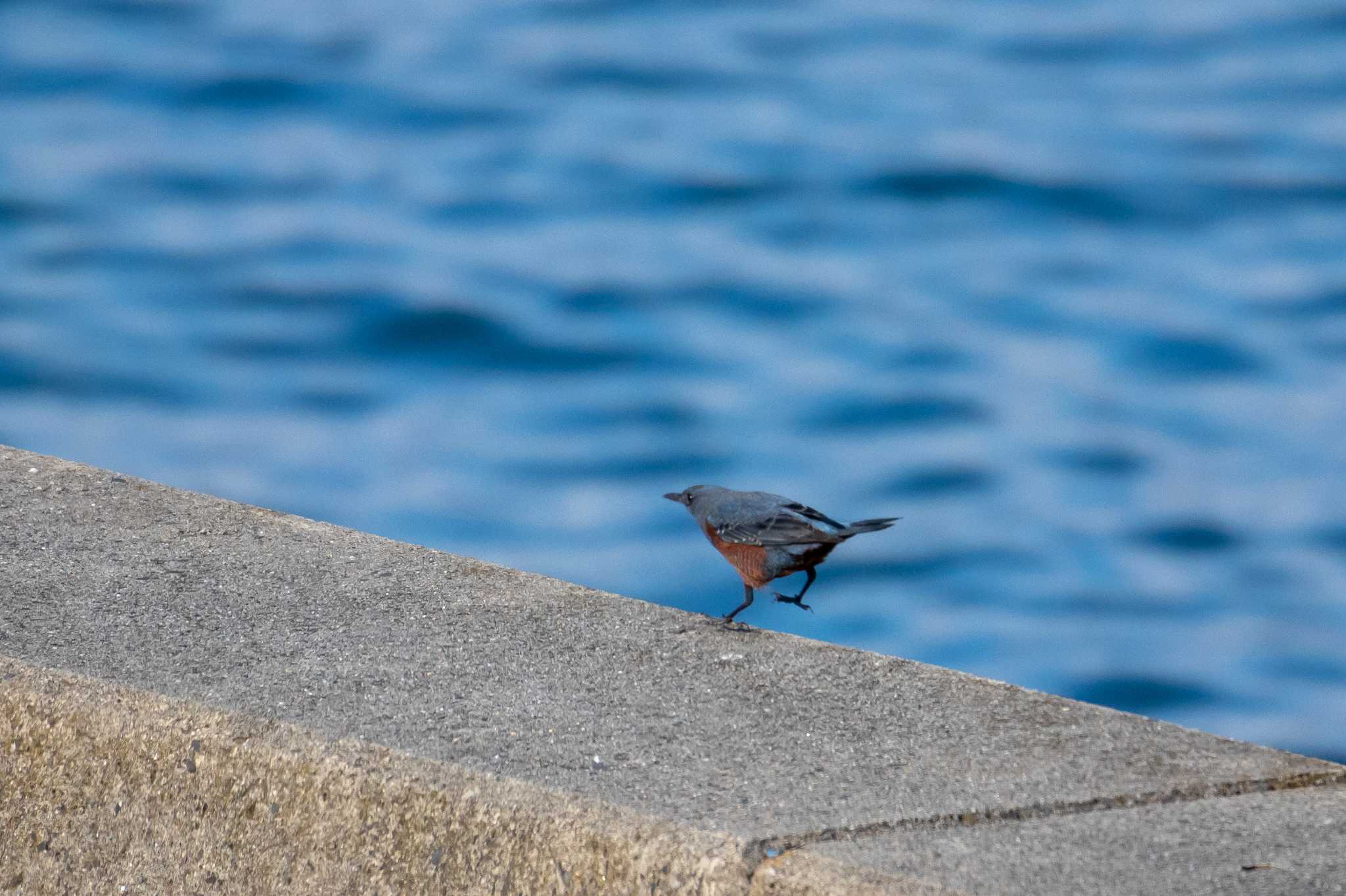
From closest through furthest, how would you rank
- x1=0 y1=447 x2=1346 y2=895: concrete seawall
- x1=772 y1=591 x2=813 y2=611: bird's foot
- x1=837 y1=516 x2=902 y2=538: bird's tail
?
x1=0 y1=447 x2=1346 y2=895: concrete seawall < x1=837 y1=516 x2=902 y2=538: bird's tail < x1=772 y1=591 x2=813 y2=611: bird's foot

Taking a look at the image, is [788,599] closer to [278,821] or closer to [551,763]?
[551,763]

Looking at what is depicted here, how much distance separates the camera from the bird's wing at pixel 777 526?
9.91ft

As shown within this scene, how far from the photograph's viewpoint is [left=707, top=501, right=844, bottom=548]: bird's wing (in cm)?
302

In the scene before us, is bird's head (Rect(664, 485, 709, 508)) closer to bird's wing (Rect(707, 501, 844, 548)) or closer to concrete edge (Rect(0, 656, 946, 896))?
bird's wing (Rect(707, 501, 844, 548))

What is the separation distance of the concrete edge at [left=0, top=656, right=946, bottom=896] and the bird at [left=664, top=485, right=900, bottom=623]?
0.77 m

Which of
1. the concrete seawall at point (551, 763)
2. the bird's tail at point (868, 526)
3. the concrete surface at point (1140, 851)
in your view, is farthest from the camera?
the bird's tail at point (868, 526)

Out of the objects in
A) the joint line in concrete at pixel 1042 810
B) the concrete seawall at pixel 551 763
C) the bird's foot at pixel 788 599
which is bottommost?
the bird's foot at pixel 788 599

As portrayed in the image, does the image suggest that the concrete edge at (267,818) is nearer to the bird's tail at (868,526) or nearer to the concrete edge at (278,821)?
the concrete edge at (278,821)

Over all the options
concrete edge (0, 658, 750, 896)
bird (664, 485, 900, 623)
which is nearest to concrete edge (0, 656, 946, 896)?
concrete edge (0, 658, 750, 896)

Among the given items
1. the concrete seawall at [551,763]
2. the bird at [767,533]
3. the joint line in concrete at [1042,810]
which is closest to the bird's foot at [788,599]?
the bird at [767,533]

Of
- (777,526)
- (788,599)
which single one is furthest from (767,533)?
(788,599)

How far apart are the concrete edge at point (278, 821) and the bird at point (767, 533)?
2.54 ft

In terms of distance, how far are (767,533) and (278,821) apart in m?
1.06

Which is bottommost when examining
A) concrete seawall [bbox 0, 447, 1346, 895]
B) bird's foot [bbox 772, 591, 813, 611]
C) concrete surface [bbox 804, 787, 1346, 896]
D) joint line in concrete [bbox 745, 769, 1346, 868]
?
bird's foot [bbox 772, 591, 813, 611]
